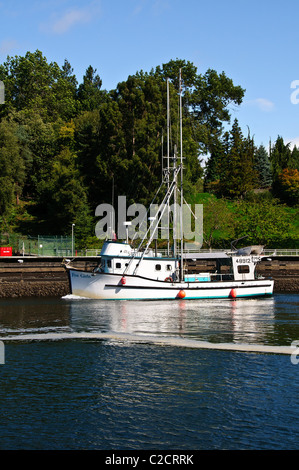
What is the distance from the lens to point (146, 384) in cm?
2392

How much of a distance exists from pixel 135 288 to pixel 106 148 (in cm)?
3809

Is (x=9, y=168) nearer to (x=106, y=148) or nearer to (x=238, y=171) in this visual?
(x=106, y=148)

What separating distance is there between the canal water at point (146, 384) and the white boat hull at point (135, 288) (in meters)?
9.36

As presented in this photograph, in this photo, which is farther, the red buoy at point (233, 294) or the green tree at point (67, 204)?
the green tree at point (67, 204)

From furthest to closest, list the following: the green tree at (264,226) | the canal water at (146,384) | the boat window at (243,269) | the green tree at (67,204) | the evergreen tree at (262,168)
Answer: the evergreen tree at (262,168)
the green tree at (67,204)
the green tree at (264,226)
the boat window at (243,269)
the canal water at (146,384)

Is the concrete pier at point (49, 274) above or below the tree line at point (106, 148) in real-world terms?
below

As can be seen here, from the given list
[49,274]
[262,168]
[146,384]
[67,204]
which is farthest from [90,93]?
[146,384]

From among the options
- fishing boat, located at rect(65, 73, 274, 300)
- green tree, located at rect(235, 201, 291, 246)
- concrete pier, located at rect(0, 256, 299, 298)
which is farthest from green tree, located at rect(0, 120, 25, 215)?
fishing boat, located at rect(65, 73, 274, 300)

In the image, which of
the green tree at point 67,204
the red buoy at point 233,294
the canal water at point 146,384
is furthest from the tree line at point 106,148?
the canal water at point 146,384

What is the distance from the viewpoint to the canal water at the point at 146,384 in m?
18.3

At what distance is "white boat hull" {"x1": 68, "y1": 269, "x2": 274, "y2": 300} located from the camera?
5172cm

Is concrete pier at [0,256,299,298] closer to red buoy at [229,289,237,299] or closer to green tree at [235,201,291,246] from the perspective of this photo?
red buoy at [229,289,237,299]

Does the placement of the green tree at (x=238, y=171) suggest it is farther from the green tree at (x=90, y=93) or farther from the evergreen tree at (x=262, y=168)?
the green tree at (x=90, y=93)

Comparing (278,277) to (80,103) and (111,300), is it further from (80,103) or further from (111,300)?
(80,103)
